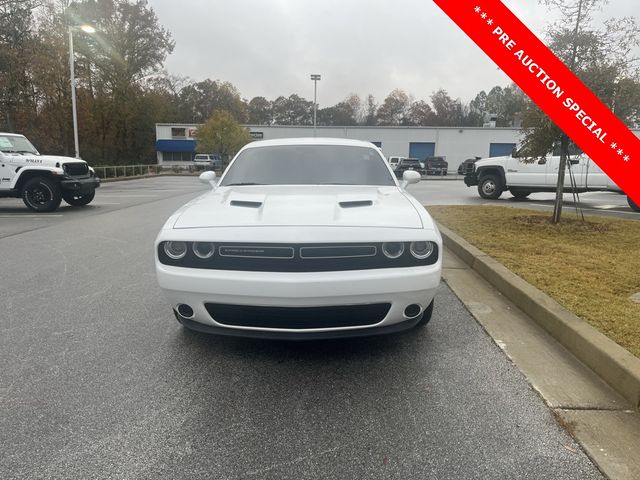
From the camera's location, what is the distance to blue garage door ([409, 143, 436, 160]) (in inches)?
2090

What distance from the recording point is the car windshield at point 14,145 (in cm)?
1175

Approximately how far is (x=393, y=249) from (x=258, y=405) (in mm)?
1251

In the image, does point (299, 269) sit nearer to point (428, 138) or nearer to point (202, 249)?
point (202, 249)

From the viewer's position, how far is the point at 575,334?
331cm

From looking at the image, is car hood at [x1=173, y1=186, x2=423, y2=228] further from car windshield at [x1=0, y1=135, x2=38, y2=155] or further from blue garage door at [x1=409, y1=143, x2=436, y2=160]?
blue garage door at [x1=409, y1=143, x2=436, y2=160]

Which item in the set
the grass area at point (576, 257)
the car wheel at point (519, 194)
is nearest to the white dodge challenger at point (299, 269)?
the grass area at point (576, 257)

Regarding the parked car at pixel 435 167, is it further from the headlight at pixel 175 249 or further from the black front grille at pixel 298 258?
the headlight at pixel 175 249

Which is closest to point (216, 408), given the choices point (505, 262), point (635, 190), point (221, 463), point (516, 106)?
point (221, 463)

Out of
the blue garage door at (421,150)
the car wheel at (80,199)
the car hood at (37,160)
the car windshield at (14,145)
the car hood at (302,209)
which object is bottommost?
the car wheel at (80,199)

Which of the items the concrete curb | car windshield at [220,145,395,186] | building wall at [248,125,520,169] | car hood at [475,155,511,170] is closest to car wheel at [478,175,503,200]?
car hood at [475,155,511,170]

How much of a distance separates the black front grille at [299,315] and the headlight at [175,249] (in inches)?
15.2

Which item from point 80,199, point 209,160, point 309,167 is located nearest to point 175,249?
point 309,167

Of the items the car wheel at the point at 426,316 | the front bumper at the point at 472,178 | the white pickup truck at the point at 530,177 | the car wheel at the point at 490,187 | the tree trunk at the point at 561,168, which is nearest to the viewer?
the car wheel at the point at 426,316

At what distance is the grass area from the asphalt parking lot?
38.2 inches
